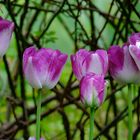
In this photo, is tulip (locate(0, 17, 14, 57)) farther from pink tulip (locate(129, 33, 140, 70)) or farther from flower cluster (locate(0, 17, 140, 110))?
pink tulip (locate(129, 33, 140, 70))

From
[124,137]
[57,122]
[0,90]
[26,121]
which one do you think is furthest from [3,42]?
[124,137]

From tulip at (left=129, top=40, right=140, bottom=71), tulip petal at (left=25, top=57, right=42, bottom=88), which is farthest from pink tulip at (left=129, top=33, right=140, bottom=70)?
tulip petal at (left=25, top=57, right=42, bottom=88)

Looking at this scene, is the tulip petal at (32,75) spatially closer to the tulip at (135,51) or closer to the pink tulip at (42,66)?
the pink tulip at (42,66)

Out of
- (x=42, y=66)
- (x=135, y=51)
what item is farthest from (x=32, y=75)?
(x=135, y=51)

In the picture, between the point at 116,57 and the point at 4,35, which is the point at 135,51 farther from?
the point at 4,35

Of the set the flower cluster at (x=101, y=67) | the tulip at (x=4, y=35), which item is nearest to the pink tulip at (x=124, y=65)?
the flower cluster at (x=101, y=67)

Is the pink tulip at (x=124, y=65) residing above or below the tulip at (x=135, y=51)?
below
